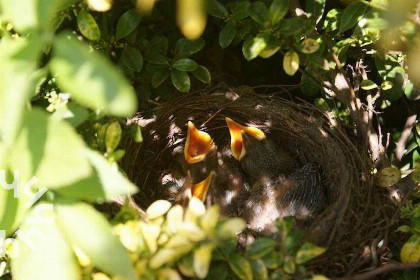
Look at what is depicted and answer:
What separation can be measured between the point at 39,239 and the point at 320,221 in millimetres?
547

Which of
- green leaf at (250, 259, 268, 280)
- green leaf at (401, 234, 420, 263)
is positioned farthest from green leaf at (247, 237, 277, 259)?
green leaf at (401, 234, 420, 263)

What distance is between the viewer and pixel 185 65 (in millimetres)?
1148

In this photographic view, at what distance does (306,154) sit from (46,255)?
0.81 meters

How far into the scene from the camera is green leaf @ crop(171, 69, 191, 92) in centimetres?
115

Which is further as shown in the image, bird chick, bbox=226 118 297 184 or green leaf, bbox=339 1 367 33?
bird chick, bbox=226 118 297 184

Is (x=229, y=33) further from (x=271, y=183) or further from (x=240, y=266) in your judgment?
(x=240, y=266)

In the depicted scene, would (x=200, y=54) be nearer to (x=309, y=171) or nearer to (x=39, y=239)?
(x=309, y=171)

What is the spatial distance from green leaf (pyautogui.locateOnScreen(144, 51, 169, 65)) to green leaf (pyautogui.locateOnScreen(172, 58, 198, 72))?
0.03 meters

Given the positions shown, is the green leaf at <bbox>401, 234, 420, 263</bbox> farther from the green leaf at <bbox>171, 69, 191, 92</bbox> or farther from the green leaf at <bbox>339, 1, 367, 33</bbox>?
the green leaf at <bbox>171, 69, 191, 92</bbox>

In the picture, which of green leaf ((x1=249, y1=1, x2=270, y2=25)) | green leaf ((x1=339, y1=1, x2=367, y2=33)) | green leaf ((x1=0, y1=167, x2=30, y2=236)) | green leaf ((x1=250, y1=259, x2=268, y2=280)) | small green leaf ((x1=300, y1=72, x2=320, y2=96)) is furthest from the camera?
small green leaf ((x1=300, y1=72, x2=320, y2=96))

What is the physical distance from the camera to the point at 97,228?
60cm

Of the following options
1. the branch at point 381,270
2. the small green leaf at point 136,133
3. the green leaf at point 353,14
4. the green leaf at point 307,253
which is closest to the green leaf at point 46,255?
the small green leaf at point 136,133

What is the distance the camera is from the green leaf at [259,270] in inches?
31.4

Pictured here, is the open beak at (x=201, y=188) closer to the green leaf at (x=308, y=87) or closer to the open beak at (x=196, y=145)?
the open beak at (x=196, y=145)
